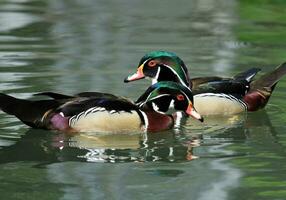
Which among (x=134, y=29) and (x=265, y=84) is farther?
(x=134, y=29)

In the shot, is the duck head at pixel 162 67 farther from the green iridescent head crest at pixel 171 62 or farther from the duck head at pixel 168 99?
the duck head at pixel 168 99

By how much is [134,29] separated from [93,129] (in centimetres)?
682

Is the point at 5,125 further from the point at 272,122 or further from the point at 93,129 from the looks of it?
the point at 272,122

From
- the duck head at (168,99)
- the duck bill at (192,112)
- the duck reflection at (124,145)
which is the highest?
the duck head at (168,99)

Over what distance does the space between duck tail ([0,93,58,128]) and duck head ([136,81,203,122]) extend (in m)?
0.93

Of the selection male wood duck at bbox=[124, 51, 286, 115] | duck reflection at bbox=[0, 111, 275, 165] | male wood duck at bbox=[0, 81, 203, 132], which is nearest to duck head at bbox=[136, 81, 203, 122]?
male wood duck at bbox=[0, 81, 203, 132]

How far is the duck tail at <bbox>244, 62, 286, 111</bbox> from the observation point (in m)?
10.2

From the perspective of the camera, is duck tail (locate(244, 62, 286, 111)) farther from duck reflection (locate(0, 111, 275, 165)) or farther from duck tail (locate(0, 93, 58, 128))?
duck tail (locate(0, 93, 58, 128))

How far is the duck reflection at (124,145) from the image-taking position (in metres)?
8.22

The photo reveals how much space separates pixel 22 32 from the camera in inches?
589

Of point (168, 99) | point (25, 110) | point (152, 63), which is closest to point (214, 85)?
point (152, 63)

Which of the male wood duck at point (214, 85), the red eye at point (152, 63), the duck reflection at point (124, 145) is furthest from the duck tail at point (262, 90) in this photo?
the red eye at point (152, 63)

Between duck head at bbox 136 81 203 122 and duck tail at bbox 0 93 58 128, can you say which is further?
duck head at bbox 136 81 203 122

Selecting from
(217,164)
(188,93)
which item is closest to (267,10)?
(188,93)
